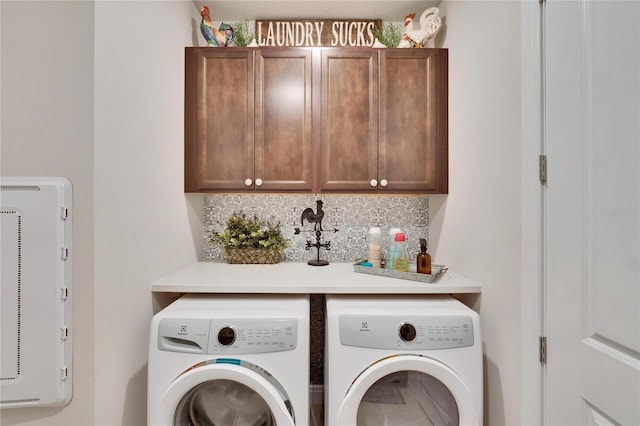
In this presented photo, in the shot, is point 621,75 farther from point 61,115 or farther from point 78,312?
point 78,312

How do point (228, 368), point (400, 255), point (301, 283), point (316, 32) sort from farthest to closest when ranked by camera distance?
point (316, 32) → point (400, 255) → point (301, 283) → point (228, 368)

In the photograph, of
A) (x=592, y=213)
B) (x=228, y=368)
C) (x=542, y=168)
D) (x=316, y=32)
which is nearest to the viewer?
(x=592, y=213)

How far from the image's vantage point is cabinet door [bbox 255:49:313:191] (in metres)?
1.84

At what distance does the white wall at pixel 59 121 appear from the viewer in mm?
1123

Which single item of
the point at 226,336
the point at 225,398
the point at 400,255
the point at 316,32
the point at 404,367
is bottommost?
the point at 225,398

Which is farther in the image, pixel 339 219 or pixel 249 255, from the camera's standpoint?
pixel 339 219

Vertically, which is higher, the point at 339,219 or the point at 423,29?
the point at 423,29

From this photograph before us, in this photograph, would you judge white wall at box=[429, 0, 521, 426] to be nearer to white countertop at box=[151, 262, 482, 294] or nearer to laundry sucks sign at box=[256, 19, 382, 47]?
white countertop at box=[151, 262, 482, 294]

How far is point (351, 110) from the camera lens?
1.84 metres

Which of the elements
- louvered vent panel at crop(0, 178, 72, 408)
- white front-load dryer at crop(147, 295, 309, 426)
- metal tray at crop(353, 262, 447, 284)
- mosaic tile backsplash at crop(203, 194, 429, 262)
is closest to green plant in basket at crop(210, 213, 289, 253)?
mosaic tile backsplash at crop(203, 194, 429, 262)

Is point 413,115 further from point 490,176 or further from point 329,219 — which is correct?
point 329,219

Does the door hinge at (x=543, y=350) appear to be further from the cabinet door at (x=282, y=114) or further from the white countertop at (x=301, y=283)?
the cabinet door at (x=282, y=114)

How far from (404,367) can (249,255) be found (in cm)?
113

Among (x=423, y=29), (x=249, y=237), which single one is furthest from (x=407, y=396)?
(x=423, y=29)
